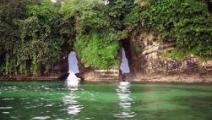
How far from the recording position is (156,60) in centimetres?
4350

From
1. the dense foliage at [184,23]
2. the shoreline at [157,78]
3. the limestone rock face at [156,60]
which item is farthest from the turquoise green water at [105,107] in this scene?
the dense foliage at [184,23]

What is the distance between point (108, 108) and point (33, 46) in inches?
1035

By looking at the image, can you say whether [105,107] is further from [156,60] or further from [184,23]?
[156,60]

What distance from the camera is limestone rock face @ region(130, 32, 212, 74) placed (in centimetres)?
4178

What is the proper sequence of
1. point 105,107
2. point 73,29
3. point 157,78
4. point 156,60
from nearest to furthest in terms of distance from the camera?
point 105,107 → point 157,78 → point 156,60 → point 73,29

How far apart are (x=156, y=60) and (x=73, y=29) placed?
928cm

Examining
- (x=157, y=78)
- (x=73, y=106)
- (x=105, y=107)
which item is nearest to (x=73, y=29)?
(x=157, y=78)

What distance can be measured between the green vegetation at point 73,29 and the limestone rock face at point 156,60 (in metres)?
0.84

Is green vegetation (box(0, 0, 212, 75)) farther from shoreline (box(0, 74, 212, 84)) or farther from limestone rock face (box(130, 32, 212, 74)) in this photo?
limestone rock face (box(130, 32, 212, 74))

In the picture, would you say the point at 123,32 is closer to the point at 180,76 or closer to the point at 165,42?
the point at 165,42

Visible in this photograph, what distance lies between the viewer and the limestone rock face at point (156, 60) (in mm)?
41781

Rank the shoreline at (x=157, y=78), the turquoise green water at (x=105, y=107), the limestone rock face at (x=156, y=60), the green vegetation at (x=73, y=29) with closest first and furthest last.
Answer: the turquoise green water at (x=105, y=107) → the shoreline at (x=157, y=78) → the limestone rock face at (x=156, y=60) → the green vegetation at (x=73, y=29)

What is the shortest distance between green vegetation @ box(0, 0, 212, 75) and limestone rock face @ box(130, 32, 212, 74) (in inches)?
32.9

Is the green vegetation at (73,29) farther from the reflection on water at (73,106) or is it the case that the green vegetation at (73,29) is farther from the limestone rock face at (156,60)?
the reflection on water at (73,106)
